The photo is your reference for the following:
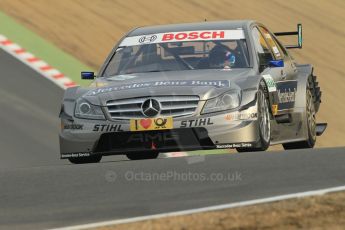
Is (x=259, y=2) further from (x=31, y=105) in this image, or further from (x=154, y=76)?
(x=154, y=76)

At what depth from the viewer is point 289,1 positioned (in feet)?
95.1

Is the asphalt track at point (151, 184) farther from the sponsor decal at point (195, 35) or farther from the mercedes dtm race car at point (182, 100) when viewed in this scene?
the sponsor decal at point (195, 35)

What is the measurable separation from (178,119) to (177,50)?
1.77 metres

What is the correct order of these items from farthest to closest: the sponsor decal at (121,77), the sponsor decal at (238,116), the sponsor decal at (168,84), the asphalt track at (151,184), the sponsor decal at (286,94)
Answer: the sponsor decal at (286,94)
the sponsor decal at (121,77)
the sponsor decal at (168,84)
the sponsor decal at (238,116)
the asphalt track at (151,184)

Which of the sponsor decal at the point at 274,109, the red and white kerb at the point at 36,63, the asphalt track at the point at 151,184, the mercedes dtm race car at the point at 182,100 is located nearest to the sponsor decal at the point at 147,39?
the mercedes dtm race car at the point at 182,100

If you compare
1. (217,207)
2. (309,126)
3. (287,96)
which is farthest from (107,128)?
(217,207)

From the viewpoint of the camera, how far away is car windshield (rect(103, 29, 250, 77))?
1282 centimetres

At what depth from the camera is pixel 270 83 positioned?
41.7 feet

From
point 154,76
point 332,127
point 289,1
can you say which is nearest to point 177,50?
point 154,76

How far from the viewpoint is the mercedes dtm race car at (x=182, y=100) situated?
37.8ft

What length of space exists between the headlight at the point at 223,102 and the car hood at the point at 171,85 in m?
0.05

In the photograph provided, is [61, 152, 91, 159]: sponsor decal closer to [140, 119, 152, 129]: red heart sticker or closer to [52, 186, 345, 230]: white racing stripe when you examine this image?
[140, 119, 152, 129]: red heart sticker

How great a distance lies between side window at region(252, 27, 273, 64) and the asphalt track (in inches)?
79.5

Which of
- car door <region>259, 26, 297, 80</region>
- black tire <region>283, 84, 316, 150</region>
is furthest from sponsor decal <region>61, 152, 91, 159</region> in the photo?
black tire <region>283, 84, 316, 150</region>
